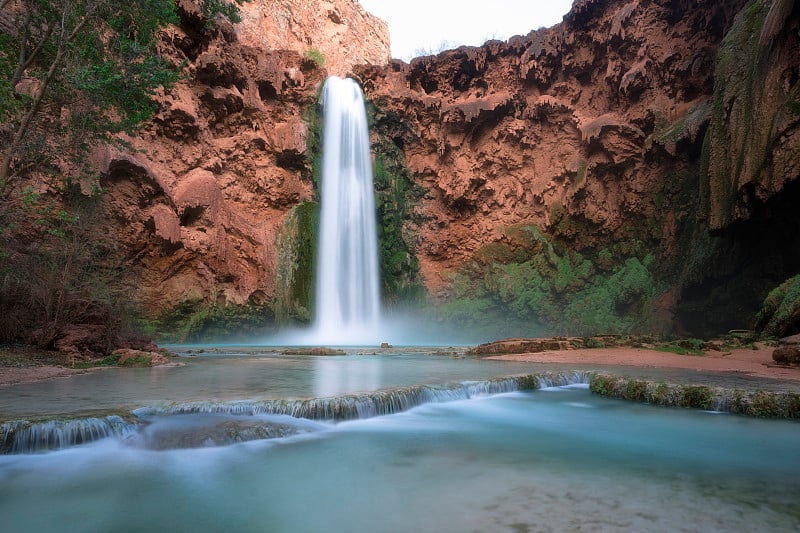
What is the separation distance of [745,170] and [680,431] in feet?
40.5

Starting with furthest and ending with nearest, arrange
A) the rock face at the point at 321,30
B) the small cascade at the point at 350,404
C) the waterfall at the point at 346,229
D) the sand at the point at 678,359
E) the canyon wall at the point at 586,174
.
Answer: the rock face at the point at 321,30, the waterfall at the point at 346,229, the canyon wall at the point at 586,174, the sand at the point at 678,359, the small cascade at the point at 350,404

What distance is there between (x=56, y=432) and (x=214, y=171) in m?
22.7

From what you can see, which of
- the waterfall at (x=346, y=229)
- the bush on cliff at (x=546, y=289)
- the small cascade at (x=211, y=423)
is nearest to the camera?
the small cascade at (x=211, y=423)

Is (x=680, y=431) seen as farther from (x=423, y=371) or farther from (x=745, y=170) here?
(x=745, y=170)

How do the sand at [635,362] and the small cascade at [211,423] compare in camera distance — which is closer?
the small cascade at [211,423]

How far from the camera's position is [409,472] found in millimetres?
4199

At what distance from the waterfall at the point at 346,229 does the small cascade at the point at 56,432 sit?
20885 mm

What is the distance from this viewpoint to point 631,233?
86.1ft

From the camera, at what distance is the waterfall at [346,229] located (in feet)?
87.9

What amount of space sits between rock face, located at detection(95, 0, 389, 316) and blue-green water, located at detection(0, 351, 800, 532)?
16.5 metres

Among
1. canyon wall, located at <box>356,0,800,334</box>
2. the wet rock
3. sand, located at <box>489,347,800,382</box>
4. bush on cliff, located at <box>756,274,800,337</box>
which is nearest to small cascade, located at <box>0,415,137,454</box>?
sand, located at <box>489,347,800,382</box>

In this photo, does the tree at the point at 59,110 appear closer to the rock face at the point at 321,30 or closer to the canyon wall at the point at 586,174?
the canyon wall at the point at 586,174

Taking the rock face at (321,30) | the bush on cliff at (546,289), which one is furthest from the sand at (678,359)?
the rock face at (321,30)

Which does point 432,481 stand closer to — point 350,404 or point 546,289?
point 350,404
